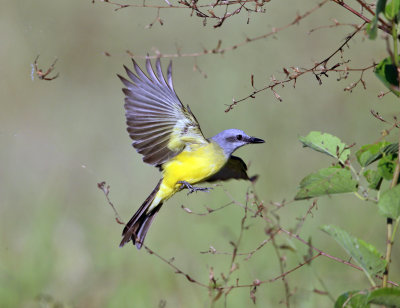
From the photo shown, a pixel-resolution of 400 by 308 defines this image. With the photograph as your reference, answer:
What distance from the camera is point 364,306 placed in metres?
1.66

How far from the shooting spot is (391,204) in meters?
1.60

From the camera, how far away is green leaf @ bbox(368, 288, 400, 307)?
1.59m

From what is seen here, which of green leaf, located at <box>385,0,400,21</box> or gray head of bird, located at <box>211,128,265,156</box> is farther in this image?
gray head of bird, located at <box>211,128,265,156</box>

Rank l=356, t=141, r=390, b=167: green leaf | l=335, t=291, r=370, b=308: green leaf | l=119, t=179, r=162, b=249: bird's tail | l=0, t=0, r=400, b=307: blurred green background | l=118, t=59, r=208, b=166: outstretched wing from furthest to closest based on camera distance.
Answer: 1. l=0, t=0, r=400, b=307: blurred green background
2. l=119, t=179, r=162, b=249: bird's tail
3. l=118, t=59, r=208, b=166: outstretched wing
4. l=356, t=141, r=390, b=167: green leaf
5. l=335, t=291, r=370, b=308: green leaf

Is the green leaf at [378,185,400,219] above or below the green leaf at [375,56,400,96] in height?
below

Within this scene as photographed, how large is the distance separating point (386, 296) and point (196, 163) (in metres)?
2.00

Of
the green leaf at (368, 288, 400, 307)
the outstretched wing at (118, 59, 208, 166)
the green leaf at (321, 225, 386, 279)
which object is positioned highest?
the outstretched wing at (118, 59, 208, 166)

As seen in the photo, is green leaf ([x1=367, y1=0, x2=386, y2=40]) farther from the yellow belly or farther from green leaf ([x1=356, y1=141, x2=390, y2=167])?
the yellow belly

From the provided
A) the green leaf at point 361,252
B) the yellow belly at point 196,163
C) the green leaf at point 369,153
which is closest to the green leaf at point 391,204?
the green leaf at point 361,252

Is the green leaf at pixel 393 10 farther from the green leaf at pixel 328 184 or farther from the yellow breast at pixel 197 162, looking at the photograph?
the yellow breast at pixel 197 162

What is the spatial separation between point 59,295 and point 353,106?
3026mm

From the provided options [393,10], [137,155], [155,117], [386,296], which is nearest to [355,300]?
[386,296]

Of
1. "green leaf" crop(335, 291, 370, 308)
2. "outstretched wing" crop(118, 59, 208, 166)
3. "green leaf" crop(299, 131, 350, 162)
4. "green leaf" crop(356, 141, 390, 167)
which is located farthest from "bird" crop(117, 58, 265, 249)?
"green leaf" crop(335, 291, 370, 308)

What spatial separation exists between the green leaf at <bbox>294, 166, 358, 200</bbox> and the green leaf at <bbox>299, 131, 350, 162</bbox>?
5.1 inches
